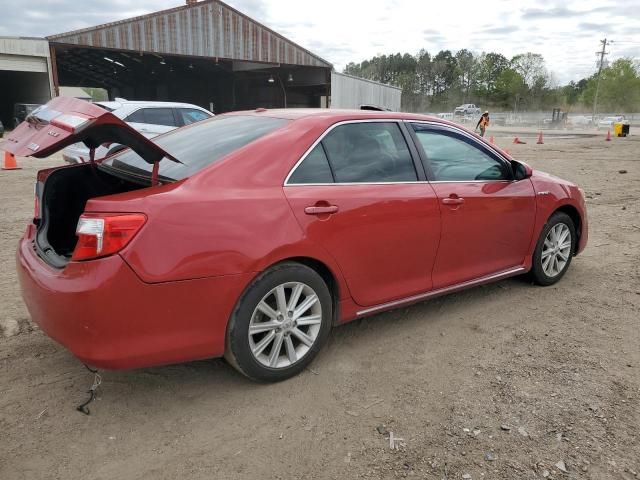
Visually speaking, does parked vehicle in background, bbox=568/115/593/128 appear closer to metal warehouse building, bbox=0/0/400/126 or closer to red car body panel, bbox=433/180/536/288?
metal warehouse building, bbox=0/0/400/126

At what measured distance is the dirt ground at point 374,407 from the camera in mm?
2398

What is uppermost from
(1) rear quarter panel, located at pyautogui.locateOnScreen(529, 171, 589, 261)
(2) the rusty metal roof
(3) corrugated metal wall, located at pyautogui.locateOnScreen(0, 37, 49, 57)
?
(2) the rusty metal roof

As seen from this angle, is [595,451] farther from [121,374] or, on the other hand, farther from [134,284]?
[121,374]

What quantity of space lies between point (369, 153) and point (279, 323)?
1.30 meters

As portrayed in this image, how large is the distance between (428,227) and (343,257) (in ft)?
2.48

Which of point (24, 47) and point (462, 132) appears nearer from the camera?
point (462, 132)

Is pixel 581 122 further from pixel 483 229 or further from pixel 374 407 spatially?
pixel 374 407

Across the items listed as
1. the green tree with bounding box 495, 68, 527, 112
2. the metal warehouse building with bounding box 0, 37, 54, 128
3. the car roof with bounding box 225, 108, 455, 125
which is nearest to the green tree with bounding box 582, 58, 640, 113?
the green tree with bounding box 495, 68, 527, 112

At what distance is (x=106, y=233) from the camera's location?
242 cm

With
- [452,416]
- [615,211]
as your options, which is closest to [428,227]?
[452,416]

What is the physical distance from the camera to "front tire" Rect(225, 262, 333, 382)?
2785mm

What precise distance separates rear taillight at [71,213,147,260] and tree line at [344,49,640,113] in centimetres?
8231

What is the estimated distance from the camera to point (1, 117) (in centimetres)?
3597

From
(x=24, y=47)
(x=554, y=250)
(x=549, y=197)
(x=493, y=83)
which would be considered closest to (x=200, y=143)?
(x=549, y=197)
